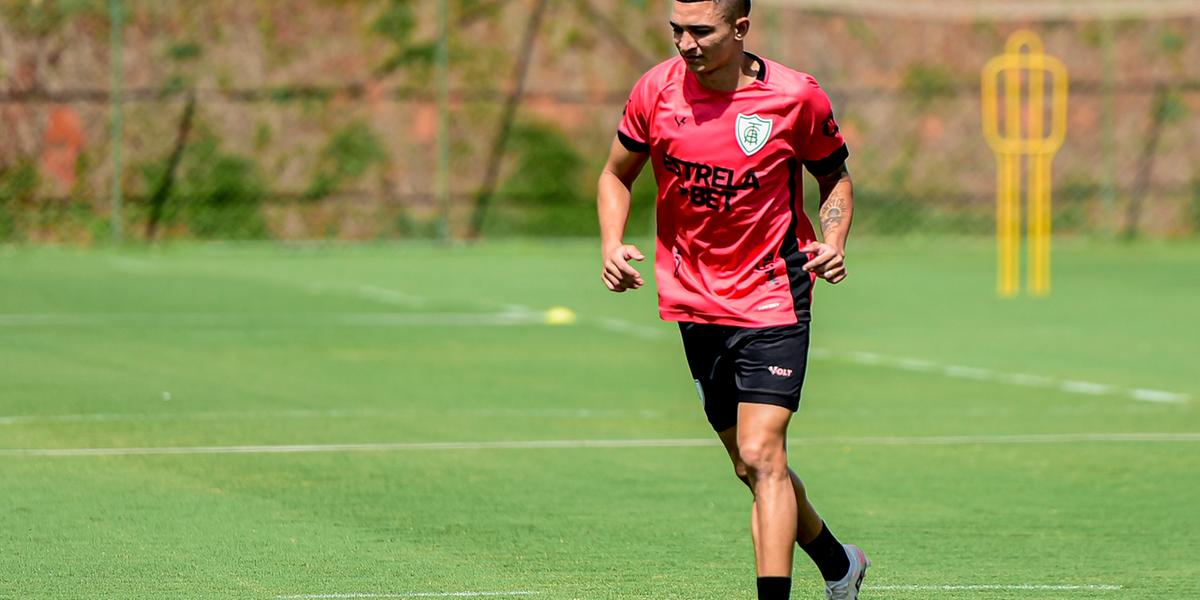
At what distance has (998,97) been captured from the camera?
3112cm

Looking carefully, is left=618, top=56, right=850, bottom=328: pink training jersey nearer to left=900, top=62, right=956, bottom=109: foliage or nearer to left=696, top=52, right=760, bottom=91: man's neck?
left=696, top=52, right=760, bottom=91: man's neck

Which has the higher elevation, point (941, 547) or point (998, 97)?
point (941, 547)

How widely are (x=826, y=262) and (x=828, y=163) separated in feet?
1.52

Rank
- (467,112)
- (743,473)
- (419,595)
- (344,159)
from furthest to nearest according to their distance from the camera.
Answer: (467,112)
(344,159)
(419,595)
(743,473)

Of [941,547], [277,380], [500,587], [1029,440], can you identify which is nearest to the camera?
[500,587]

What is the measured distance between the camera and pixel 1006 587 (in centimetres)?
717

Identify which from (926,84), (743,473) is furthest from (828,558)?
(926,84)

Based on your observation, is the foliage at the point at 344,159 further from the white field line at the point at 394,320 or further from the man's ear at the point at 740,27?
the man's ear at the point at 740,27

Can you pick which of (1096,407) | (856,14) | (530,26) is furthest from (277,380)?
(856,14)

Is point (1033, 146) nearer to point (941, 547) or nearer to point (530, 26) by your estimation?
point (530, 26)

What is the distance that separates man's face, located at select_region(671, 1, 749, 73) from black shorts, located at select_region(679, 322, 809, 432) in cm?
80

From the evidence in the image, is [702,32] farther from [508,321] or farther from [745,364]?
[508,321]


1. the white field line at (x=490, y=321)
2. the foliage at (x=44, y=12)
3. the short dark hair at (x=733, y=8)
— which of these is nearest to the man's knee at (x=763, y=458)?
the short dark hair at (x=733, y=8)

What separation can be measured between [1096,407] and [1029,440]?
1641 millimetres
